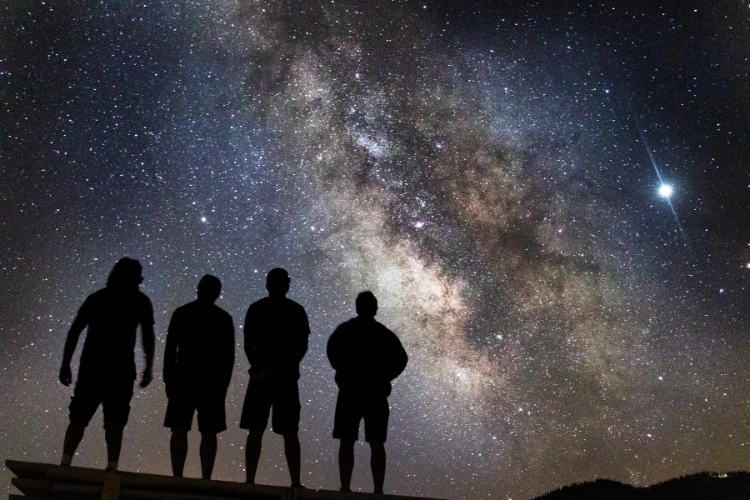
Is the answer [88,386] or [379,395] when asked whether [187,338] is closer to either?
[88,386]

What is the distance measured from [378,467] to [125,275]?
9.77 feet

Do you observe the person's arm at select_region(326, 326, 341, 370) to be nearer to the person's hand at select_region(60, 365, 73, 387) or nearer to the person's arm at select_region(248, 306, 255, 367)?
the person's arm at select_region(248, 306, 255, 367)

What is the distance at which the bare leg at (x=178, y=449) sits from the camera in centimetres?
452

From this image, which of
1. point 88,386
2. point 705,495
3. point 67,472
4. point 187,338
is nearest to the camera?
point 67,472

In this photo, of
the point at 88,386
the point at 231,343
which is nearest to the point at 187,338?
the point at 231,343

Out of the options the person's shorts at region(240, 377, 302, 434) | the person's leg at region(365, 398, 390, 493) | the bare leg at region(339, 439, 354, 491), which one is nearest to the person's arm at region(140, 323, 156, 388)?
the person's shorts at region(240, 377, 302, 434)

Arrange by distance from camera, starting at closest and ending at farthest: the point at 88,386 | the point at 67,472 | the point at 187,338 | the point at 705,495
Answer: the point at 67,472, the point at 88,386, the point at 187,338, the point at 705,495

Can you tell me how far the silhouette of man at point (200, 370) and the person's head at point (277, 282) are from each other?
48cm

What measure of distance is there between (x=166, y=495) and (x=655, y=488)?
141 feet

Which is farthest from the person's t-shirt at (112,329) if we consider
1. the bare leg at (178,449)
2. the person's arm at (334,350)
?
the person's arm at (334,350)

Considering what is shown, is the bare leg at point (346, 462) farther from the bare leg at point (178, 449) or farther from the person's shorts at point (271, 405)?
the bare leg at point (178, 449)

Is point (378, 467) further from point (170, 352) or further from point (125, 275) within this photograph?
point (125, 275)

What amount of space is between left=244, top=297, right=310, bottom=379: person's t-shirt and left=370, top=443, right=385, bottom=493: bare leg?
103 centimetres

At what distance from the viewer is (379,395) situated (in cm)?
509
